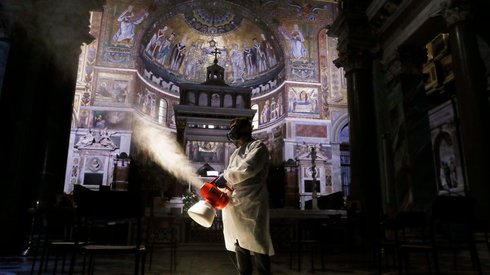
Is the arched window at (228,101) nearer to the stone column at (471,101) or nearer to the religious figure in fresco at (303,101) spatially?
the religious figure in fresco at (303,101)

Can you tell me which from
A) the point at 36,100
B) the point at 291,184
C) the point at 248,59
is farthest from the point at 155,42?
the point at 36,100

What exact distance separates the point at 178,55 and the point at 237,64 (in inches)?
152

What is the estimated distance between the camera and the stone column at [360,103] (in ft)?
27.5

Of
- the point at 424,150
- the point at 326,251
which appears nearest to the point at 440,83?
the point at 424,150

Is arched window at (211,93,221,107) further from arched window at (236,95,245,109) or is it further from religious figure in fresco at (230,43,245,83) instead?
religious figure in fresco at (230,43,245,83)

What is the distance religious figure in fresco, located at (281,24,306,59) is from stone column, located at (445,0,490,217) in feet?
49.7

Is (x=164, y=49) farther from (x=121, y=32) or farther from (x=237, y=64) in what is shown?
(x=237, y=64)

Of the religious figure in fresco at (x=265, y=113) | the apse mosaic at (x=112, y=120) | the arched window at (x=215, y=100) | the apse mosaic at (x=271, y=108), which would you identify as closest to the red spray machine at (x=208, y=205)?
the arched window at (x=215, y=100)

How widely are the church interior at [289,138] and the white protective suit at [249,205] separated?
27.7 inches

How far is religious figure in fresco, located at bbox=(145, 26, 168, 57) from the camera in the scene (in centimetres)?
2112

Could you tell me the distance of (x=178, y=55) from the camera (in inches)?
891

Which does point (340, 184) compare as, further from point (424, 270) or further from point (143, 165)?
point (424, 270)

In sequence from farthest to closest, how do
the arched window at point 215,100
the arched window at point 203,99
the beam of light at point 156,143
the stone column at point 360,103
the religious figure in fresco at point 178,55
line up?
1. the religious figure in fresco at point 178,55
2. the beam of light at point 156,143
3. the arched window at point 215,100
4. the arched window at point 203,99
5. the stone column at point 360,103

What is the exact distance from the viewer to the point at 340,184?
784 inches
